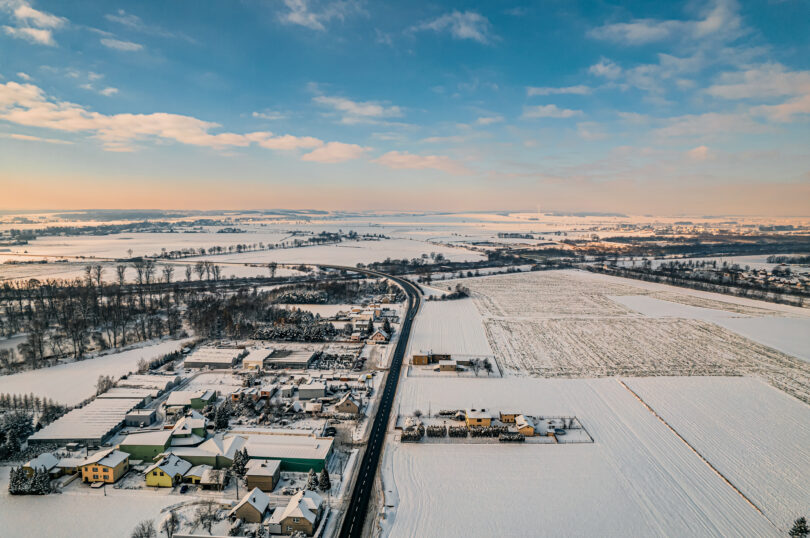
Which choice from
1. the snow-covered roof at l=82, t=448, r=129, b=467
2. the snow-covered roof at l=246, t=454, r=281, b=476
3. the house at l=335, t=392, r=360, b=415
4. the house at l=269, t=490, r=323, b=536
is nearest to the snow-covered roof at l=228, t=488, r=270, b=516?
the house at l=269, t=490, r=323, b=536

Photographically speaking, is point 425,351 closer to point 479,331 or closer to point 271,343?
point 479,331

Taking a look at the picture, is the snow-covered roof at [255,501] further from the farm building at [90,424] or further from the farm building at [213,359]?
the farm building at [213,359]

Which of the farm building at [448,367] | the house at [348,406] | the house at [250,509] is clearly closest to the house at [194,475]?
the house at [250,509]

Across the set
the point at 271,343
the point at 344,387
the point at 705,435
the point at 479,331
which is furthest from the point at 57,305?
the point at 705,435

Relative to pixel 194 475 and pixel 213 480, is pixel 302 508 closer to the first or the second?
pixel 213 480

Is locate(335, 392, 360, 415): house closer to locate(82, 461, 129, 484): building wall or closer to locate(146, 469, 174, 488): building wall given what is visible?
locate(146, 469, 174, 488): building wall

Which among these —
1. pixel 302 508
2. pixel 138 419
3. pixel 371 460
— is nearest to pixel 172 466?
pixel 138 419
